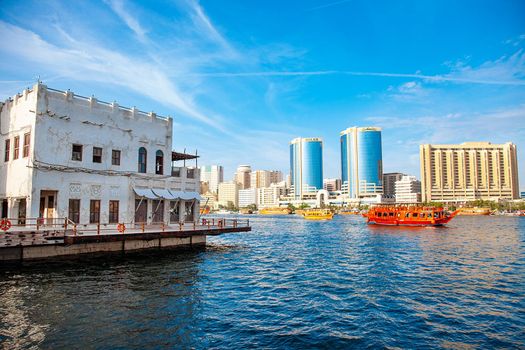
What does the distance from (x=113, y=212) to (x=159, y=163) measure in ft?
23.7

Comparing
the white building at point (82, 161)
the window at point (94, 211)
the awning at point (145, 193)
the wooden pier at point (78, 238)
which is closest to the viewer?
the wooden pier at point (78, 238)

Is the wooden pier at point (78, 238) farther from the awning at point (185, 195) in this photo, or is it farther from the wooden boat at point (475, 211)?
the wooden boat at point (475, 211)

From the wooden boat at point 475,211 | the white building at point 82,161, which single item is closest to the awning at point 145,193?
the white building at point 82,161

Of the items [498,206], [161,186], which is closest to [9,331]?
[161,186]

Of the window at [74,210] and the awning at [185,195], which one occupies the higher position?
the awning at [185,195]

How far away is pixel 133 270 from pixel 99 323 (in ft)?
36.6

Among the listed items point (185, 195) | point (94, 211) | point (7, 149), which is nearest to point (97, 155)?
point (94, 211)

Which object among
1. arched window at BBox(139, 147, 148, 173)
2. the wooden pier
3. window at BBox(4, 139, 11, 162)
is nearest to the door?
the wooden pier

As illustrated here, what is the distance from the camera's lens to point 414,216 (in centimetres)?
7962

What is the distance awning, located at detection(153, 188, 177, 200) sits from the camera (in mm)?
36250

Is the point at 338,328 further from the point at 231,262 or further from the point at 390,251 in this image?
the point at 390,251

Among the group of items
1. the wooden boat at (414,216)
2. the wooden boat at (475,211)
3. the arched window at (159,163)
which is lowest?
the wooden boat at (475,211)

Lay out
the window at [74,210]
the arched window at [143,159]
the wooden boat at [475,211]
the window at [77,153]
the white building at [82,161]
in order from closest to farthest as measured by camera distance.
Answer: the white building at [82,161], the window at [74,210], the window at [77,153], the arched window at [143,159], the wooden boat at [475,211]

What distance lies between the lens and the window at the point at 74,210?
31016 millimetres
